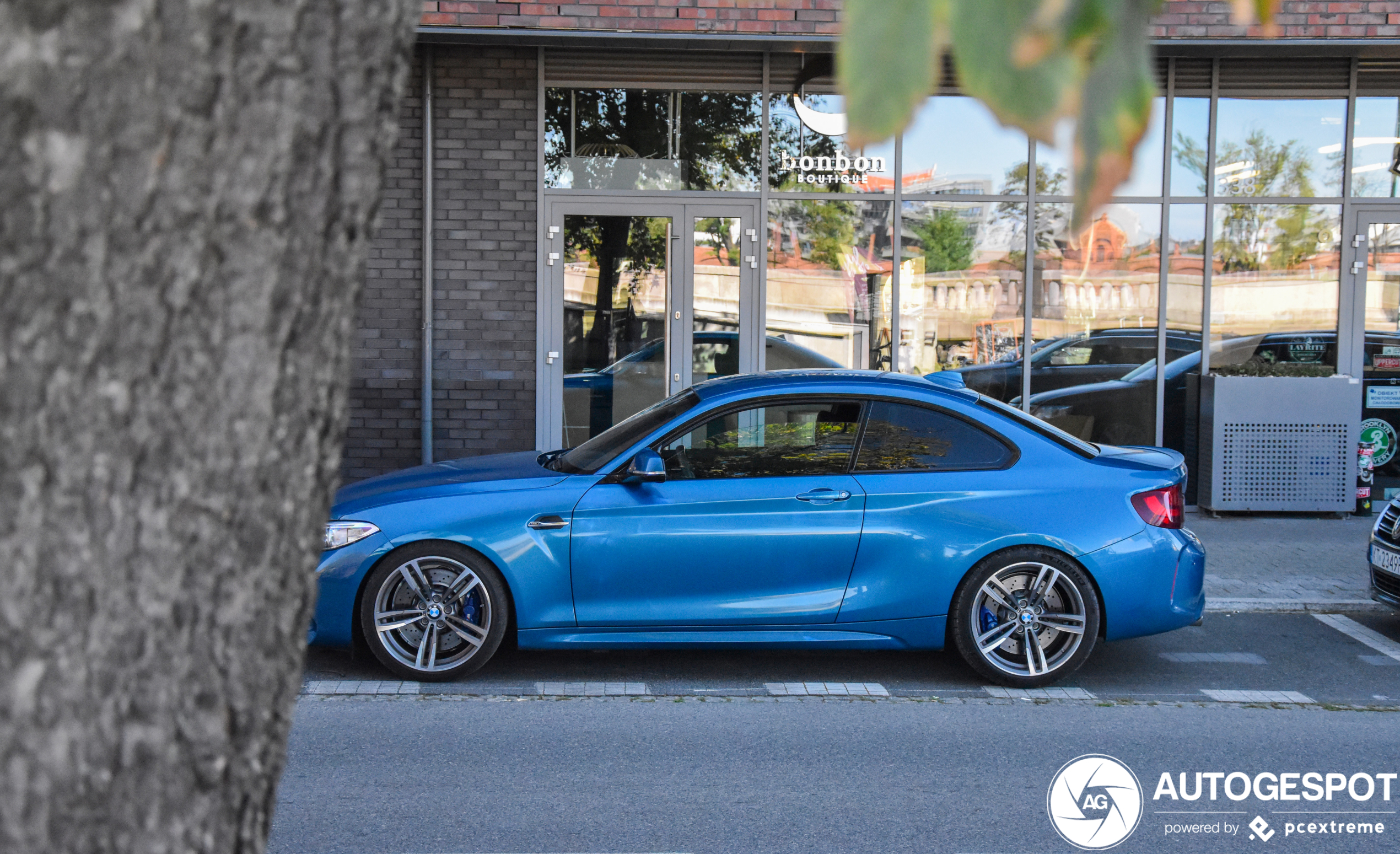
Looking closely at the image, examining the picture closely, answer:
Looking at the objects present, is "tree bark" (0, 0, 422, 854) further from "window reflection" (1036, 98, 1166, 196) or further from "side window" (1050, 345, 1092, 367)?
"side window" (1050, 345, 1092, 367)

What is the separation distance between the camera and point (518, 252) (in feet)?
36.9

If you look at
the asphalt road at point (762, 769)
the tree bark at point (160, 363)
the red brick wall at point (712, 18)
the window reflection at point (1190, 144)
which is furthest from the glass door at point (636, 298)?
the tree bark at point (160, 363)

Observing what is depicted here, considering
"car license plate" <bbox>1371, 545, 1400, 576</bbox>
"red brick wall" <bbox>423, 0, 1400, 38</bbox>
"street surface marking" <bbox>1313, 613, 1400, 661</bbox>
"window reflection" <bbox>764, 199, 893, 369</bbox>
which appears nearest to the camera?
"street surface marking" <bbox>1313, 613, 1400, 661</bbox>

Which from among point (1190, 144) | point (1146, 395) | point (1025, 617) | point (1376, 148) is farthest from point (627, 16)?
point (1376, 148)

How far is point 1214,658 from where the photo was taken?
7035 millimetres

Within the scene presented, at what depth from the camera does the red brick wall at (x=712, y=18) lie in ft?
34.0

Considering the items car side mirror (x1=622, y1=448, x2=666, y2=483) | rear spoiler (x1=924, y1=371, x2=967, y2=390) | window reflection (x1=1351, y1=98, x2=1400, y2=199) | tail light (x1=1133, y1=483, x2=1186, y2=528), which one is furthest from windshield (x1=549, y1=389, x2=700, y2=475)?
window reflection (x1=1351, y1=98, x2=1400, y2=199)

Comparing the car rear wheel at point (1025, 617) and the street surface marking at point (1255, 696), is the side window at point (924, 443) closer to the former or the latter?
the car rear wheel at point (1025, 617)

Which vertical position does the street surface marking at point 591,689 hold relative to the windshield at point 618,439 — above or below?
below

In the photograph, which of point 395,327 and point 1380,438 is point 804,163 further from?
point 1380,438

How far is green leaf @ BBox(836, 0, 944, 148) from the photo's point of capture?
97cm

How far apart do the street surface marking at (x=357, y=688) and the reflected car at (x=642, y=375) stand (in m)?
5.38

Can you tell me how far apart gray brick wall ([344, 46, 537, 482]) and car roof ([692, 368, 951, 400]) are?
4.87 metres

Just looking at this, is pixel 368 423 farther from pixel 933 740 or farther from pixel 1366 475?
pixel 1366 475
